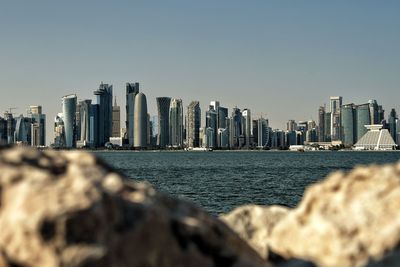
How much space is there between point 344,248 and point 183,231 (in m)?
1.66

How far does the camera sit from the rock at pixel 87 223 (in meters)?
4.68

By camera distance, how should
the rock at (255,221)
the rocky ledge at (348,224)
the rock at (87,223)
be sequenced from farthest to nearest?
the rock at (255,221) → the rocky ledge at (348,224) → the rock at (87,223)

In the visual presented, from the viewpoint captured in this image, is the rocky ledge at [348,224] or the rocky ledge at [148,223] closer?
the rocky ledge at [148,223]

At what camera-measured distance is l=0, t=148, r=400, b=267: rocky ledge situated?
4.70 metres

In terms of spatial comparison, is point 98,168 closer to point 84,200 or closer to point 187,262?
point 84,200

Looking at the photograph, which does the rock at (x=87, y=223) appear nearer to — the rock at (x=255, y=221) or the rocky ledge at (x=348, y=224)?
the rocky ledge at (x=348, y=224)

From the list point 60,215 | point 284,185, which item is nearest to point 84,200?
point 60,215

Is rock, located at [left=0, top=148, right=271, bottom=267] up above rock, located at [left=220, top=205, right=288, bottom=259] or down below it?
above

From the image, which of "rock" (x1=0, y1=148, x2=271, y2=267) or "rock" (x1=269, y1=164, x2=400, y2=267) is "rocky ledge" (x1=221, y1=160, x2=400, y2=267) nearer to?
"rock" (x1=269, y1=164, x2=400, y2=267)

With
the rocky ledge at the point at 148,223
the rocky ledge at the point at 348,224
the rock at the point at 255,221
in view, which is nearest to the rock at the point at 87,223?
the rocky ledge at the point at 148,223

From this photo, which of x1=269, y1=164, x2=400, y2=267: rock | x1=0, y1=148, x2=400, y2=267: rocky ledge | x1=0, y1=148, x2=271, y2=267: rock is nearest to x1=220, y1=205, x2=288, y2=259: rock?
Answer: x1=0, y1=148, x2=400, y2=267: rocky ledge

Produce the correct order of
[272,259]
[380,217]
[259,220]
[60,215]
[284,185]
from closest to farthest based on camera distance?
1. [60,215]
2. [380,217]
3. [272,259]
4. [259,220]
5. [284,185]

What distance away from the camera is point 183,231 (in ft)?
17.5

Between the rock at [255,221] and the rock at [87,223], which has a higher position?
the rock at [87,223]
